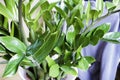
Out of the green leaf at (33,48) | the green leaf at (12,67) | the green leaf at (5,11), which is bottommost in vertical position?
the green leaf at (12,67)

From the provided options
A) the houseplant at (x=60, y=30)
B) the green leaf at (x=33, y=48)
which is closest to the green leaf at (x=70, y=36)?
the houseplant at (x=60, y=30)

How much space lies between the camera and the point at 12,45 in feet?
1.35

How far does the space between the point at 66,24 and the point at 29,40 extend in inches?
4.3

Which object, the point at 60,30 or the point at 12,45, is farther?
the point at 60,30

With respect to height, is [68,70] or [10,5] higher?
[10,5]

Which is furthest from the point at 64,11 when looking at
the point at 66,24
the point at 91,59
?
the point at 91,59

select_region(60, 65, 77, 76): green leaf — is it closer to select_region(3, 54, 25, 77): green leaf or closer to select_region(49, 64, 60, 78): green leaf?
select_region(49, 64, 60, 78): green leaf

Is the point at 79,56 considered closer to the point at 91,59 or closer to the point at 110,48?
the point at 91,59

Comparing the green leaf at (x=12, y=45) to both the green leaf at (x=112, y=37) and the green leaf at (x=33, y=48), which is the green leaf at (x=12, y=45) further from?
the green leaf at (x=112, y=37)

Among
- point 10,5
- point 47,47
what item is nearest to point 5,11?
point 10,5

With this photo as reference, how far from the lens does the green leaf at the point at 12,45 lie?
1.31 feet

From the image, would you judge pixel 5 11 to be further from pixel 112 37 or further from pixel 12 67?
pixel 112 37

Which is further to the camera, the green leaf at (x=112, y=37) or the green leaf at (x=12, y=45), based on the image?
the green leaf at (x=112, y=37)

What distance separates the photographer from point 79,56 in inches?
20.6
